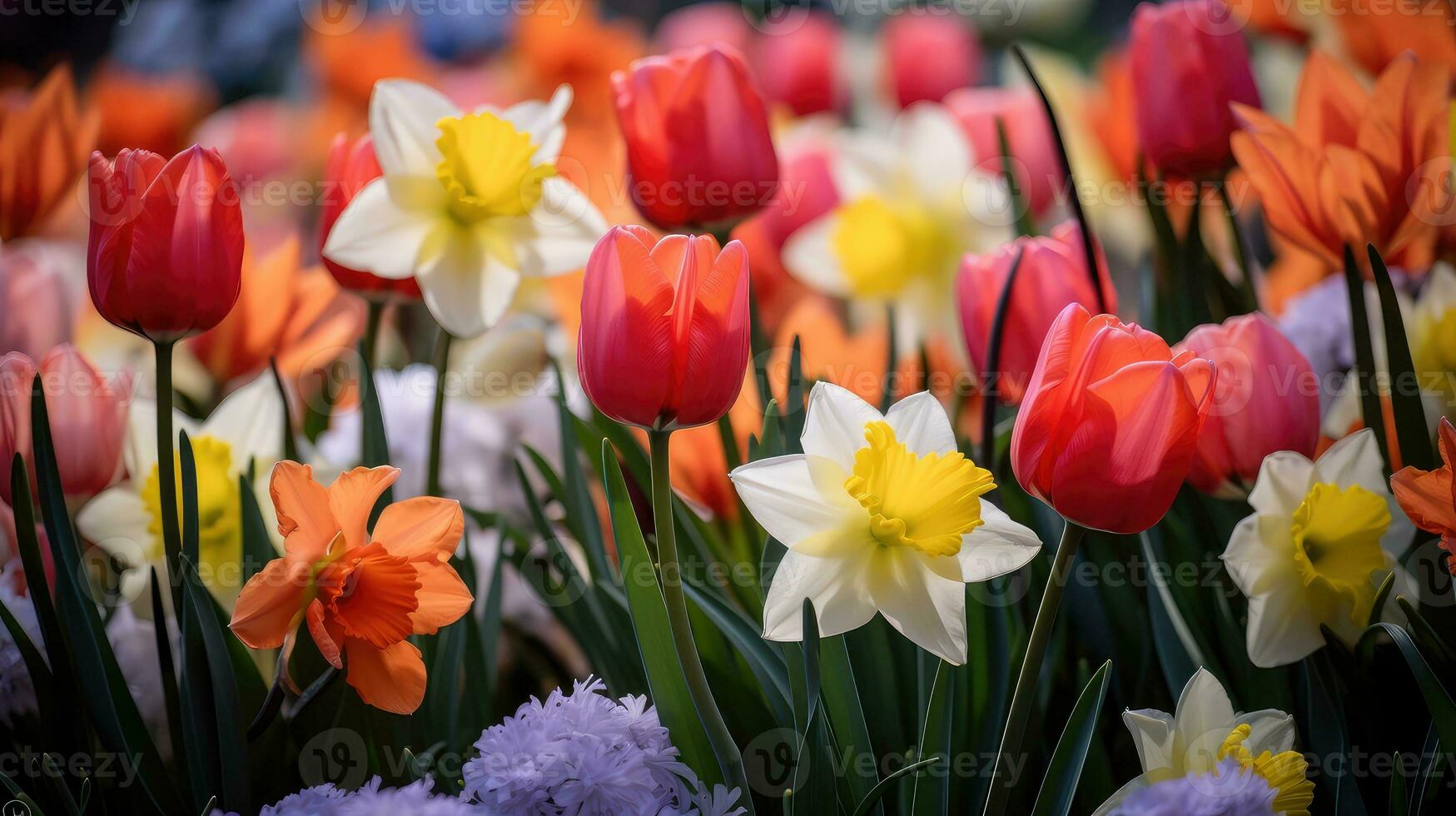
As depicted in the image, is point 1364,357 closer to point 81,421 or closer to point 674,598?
point 674,598

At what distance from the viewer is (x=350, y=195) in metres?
0.60

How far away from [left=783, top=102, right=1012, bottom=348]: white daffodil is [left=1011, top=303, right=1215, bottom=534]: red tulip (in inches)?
19.3

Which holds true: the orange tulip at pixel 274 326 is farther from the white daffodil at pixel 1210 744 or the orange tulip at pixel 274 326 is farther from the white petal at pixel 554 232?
the white daffodil at pixel 1210 744

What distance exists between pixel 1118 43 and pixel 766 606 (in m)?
1.54

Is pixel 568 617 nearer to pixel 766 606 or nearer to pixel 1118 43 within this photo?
pixel 766 606

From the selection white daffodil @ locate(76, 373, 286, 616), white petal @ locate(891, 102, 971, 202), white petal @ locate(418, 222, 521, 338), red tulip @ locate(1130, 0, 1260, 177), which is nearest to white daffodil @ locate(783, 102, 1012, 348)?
white petal @ locate(891, 102, 971, 202)

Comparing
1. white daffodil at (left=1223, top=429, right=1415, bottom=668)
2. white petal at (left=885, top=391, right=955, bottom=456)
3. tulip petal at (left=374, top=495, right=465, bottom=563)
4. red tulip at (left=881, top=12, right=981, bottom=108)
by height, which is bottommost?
white daffodil at (left=1223, top=429, right=1415, bottom=668)

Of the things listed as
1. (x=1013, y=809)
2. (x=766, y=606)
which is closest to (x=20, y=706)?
(x=766, y=606)

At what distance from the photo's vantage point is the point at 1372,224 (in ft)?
1.98

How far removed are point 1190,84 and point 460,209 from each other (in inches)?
18.2

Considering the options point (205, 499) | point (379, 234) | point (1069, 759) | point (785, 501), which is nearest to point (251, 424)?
point (205, 499)

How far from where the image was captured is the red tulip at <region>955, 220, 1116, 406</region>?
577 mm

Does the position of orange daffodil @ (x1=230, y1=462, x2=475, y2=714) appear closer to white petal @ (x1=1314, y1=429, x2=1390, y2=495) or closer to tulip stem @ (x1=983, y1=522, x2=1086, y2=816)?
tulip stem @ (x1=983, y1=522, x2=1086, y2=816)

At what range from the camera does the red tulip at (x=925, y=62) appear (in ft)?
4.10
